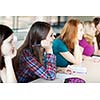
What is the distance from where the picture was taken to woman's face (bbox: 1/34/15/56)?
2.04 m

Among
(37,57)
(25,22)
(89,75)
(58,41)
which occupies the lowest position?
(89,75)

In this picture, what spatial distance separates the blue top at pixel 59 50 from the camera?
2.12m

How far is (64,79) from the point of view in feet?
6.95

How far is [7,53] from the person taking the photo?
2059 mm

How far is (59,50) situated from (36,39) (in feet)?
0.65

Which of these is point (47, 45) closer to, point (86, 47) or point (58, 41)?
point (58, 41)

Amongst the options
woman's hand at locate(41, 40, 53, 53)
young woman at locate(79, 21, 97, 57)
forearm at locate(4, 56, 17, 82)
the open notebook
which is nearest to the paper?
the open notebook

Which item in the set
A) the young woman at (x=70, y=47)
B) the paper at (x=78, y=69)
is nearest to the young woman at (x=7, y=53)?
the young woman at (x=70, y=47)

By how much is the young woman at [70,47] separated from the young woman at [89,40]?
32 mm

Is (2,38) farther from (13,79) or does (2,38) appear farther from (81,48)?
(81,48)

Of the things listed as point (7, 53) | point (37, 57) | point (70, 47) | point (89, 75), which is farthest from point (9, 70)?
point (89, 75)

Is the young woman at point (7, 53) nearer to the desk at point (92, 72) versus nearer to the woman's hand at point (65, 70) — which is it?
the woman's hand at point (65, 70)
